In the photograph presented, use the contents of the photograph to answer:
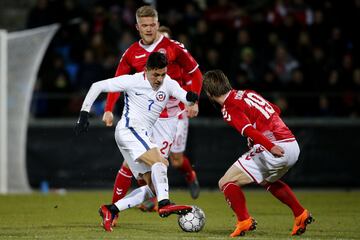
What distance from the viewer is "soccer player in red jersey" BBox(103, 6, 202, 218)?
10.0m

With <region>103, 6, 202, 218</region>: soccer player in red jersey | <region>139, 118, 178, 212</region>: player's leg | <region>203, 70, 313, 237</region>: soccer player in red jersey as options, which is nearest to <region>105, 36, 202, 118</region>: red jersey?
<region>103, 6, 202, 218</region>: soccer player in red jersey

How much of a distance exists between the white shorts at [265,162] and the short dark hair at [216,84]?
2.15 feet

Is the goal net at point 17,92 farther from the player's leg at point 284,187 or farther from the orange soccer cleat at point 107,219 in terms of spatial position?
the player's leg at point 284,187

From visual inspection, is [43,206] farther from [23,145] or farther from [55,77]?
A: [55,77]

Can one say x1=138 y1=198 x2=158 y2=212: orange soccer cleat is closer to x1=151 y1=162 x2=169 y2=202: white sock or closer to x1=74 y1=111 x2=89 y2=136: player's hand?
x1=151 y1=162 x2=169 y2=202: white sock

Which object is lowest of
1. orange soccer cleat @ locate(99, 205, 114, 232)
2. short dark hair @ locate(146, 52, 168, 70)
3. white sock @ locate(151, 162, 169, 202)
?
orange soccer cleat @ locate(99, 205, 114, 232)

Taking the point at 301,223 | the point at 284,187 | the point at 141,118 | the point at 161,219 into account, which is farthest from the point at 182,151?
the point at 301,223

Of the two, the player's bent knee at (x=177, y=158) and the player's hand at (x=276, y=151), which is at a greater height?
the player's hand at (x=276, y=151)

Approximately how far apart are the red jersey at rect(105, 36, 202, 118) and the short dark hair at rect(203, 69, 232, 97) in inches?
54.7

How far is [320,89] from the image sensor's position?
56.0ft

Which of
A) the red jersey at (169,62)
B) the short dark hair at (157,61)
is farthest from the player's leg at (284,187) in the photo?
the red jersey at (169,62)

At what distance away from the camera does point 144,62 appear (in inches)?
412

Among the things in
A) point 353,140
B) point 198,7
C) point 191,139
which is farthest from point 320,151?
point 198,7

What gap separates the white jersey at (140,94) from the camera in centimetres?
944
